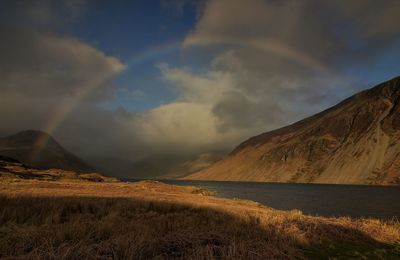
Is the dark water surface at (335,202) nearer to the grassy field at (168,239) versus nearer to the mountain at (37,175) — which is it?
the grassy field at (168,239)

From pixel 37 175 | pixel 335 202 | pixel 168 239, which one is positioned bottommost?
pixel 168 239

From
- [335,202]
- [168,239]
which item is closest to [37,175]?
[335,202]

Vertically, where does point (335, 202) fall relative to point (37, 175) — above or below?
below

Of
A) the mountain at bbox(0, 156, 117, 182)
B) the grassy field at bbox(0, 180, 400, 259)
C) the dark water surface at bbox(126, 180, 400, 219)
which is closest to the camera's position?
the grassy field at bbox(0, 180, 400, 259)

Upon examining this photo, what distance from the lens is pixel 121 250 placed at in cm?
944

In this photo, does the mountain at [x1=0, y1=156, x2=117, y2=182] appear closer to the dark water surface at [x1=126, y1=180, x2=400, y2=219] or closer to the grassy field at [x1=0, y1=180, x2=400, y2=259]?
the dark water surface at [x1=126, y1=180, x2=400, y2=219]

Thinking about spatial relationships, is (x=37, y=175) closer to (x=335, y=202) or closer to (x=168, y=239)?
(x=335, y=202)

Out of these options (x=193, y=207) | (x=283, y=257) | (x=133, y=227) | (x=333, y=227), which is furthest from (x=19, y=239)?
(x=193, y=207)

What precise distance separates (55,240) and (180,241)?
12.6 ft

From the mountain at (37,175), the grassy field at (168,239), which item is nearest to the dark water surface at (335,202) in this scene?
the grassy field at (168,239)

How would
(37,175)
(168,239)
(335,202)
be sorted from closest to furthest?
(168,239) → (335,202) → (37,175)

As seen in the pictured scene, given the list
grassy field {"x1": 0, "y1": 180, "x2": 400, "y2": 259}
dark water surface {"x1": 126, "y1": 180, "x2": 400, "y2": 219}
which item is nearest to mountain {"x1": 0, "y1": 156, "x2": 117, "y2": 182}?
dark water surface {"x1": 126, "y1": 180, "x2": 400, "y2": 219}

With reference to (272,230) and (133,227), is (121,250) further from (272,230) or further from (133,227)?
(272,230)

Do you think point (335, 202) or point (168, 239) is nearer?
point (168, 239)
